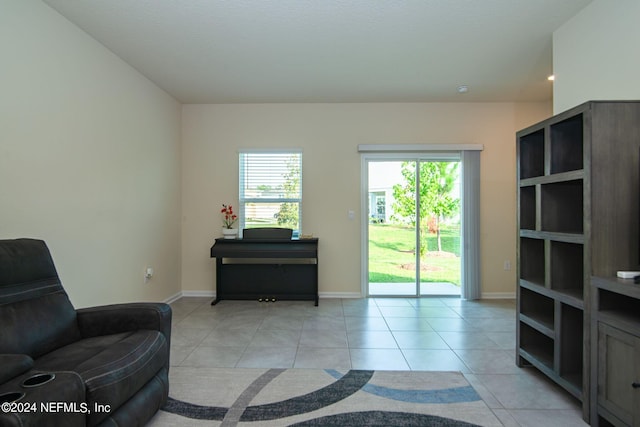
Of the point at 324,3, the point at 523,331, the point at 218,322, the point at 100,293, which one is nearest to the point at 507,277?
the point at 523,331

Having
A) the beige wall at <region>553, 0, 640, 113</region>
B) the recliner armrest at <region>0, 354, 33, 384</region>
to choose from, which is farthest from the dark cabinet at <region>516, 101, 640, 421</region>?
the recliner armrest at <region>0, 354, 33, 384</region>

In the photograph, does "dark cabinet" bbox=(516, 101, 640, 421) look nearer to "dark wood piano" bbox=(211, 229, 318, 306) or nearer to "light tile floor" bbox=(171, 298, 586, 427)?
"light tile floor" bbox=(171, 298, 586, 427)

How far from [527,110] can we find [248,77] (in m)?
3.91

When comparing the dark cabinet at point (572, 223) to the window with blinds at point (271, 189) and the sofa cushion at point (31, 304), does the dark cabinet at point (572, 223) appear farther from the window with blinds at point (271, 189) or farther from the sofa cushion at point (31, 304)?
the sofa cushion at point (31, 304)

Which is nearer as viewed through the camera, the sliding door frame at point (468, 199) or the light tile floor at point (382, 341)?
the light tile floor at point (382, 341)

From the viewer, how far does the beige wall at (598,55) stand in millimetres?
2092

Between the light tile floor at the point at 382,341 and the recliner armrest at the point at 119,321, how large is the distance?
0.76 meters

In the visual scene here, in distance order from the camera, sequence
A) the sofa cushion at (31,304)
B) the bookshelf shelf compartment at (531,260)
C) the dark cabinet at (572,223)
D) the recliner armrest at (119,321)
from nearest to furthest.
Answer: the sofa cushion at (31,304), the dark cabinet at (572,223), the recliner armrest at (119,321), the bookshelf shelf compartment at (531,260)

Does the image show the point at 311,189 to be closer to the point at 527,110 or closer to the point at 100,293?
the point at 100,293

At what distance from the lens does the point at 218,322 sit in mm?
3514

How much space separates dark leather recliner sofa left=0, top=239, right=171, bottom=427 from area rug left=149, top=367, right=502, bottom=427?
287 mm

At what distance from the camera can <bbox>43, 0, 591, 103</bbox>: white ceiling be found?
7.87ft

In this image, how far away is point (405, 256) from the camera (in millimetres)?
4602

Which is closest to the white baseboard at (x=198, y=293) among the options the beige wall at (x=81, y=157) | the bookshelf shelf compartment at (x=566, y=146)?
the beige wall at (x=81, y=157)
